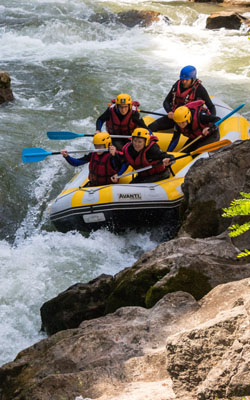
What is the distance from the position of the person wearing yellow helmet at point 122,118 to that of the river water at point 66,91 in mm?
1241

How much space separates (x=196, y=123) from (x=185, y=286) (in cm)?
318

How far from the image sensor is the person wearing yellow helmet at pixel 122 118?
6.86 metres

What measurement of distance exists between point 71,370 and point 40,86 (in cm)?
904

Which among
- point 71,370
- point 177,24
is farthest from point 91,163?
point 177,24

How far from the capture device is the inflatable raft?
5914 mm

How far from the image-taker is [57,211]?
638cm

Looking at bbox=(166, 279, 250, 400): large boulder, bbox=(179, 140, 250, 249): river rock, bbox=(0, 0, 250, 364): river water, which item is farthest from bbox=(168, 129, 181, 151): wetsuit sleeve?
bbox=(166, 279, 250, 400): large boulder

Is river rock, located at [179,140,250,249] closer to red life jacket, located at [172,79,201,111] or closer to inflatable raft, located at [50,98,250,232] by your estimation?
inflatable raft, located at [50,98,250,232]

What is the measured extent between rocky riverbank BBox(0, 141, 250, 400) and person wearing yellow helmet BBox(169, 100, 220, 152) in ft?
4.12

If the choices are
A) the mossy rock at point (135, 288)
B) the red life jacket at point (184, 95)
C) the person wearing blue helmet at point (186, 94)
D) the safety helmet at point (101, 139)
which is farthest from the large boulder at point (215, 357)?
the red life jacket at point (184, 95)

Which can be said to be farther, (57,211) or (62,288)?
(57,211)

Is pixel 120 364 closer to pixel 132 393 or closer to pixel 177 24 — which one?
pixel 132 393

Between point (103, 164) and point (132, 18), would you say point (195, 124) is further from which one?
point (132, 18)

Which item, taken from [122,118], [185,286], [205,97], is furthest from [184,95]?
[185,286]
